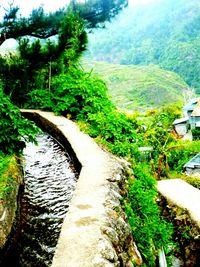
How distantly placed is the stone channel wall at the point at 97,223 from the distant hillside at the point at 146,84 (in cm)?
7726

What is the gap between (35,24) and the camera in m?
14.8

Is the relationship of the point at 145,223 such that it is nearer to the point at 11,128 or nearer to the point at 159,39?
the point at 11,128

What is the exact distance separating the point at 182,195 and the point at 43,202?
7563 mm

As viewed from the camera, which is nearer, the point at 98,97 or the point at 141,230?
the point at 141,230

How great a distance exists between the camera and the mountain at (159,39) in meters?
126

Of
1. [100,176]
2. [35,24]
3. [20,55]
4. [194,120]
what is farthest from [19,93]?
[194,120]

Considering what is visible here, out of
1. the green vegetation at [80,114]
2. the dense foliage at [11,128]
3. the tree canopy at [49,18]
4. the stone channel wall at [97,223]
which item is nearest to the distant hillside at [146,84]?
the tree canopy at [49,18]

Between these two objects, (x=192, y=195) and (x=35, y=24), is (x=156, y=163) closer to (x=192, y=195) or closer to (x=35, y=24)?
(x=192, y=195)

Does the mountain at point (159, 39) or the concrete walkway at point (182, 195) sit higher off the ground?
the concrete walkway at point (182, 195)

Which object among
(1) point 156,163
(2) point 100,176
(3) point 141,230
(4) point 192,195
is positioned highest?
(2) point 100,176

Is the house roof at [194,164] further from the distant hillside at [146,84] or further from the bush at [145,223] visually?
the distant hillside at [146,84]

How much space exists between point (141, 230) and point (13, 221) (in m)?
2.04

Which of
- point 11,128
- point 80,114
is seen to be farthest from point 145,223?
point 80,114

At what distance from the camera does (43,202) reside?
646 cm
